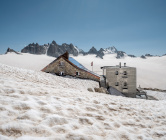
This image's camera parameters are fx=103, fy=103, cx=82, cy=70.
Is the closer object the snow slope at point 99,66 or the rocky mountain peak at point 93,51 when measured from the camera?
the snow slope at point 99,66

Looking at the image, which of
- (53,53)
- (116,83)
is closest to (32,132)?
(116,83)

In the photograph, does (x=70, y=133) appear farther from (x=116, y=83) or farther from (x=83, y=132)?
(x=116, y=83)

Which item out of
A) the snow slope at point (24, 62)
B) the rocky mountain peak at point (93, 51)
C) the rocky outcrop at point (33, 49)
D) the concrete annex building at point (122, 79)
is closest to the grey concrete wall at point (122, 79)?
the concrete annex building at point (122, 79)

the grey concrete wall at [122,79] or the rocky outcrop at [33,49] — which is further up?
the rocky outcrop at [33,49]

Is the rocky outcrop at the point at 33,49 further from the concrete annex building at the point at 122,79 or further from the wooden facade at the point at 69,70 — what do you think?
the wooden facade at the point at 69,70

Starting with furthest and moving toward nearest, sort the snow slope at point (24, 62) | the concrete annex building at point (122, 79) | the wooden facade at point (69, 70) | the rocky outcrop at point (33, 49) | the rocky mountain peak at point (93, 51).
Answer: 1. the rocky mountain peak at point (93, 51)
2. the rocky outcrop at point (33, 49)
3. the snow slope at point (24, 62)
4. the concrete annex building at point (122, 79)
5. the wooden facade at point (69, 70)

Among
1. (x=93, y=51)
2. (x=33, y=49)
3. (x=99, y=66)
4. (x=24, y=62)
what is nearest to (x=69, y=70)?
(x=24, y=62)

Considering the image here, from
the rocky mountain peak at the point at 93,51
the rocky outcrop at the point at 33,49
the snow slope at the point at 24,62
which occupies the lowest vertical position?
→ the snow slope at the point at 24,62

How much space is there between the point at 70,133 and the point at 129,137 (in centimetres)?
165

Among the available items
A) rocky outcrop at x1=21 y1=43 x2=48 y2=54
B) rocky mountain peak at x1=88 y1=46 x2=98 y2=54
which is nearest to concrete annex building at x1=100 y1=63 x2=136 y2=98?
rocky outcrop at x1=21 y1=43 x2=48 y2=54

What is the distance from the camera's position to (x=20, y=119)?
258cm

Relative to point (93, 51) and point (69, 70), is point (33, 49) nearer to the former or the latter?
point (93, 51)

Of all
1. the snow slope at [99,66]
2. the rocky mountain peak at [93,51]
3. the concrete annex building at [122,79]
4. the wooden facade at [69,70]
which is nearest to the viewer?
the wooden facade at [69,70]

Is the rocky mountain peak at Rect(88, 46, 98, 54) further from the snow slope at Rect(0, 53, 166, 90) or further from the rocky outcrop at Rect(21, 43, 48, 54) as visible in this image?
the rocky outcrop at Rect(21, 43, 48, 54)
